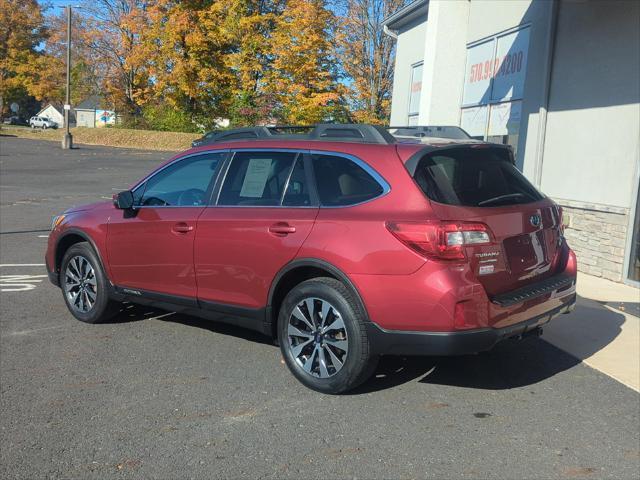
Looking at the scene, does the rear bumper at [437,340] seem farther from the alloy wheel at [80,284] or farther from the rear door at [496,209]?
the alloy wheel at [80,284]

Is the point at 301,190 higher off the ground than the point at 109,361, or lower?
higher

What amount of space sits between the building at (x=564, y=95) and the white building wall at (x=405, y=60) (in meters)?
2.93

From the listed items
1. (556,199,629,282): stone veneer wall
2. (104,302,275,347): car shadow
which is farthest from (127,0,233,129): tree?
(104,302,275,347): car shadow

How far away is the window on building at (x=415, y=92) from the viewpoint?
54.9 ft

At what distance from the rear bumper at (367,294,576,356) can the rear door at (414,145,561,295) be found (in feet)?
0.92

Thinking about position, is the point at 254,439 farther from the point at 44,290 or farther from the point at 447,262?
the point at 44,290

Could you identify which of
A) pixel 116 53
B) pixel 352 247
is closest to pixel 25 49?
pixel 116 53

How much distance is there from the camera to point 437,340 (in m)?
4.07

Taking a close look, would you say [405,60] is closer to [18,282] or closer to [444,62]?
[444,62]

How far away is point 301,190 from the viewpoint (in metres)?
4.82

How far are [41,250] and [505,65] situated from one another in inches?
334

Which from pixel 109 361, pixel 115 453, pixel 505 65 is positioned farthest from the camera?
pixel 505 65

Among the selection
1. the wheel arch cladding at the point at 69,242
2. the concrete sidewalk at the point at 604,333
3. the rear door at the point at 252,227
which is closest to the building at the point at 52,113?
the wheel arch cladding at the point at 69,242

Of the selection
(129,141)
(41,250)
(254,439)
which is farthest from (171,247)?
(129,141)
